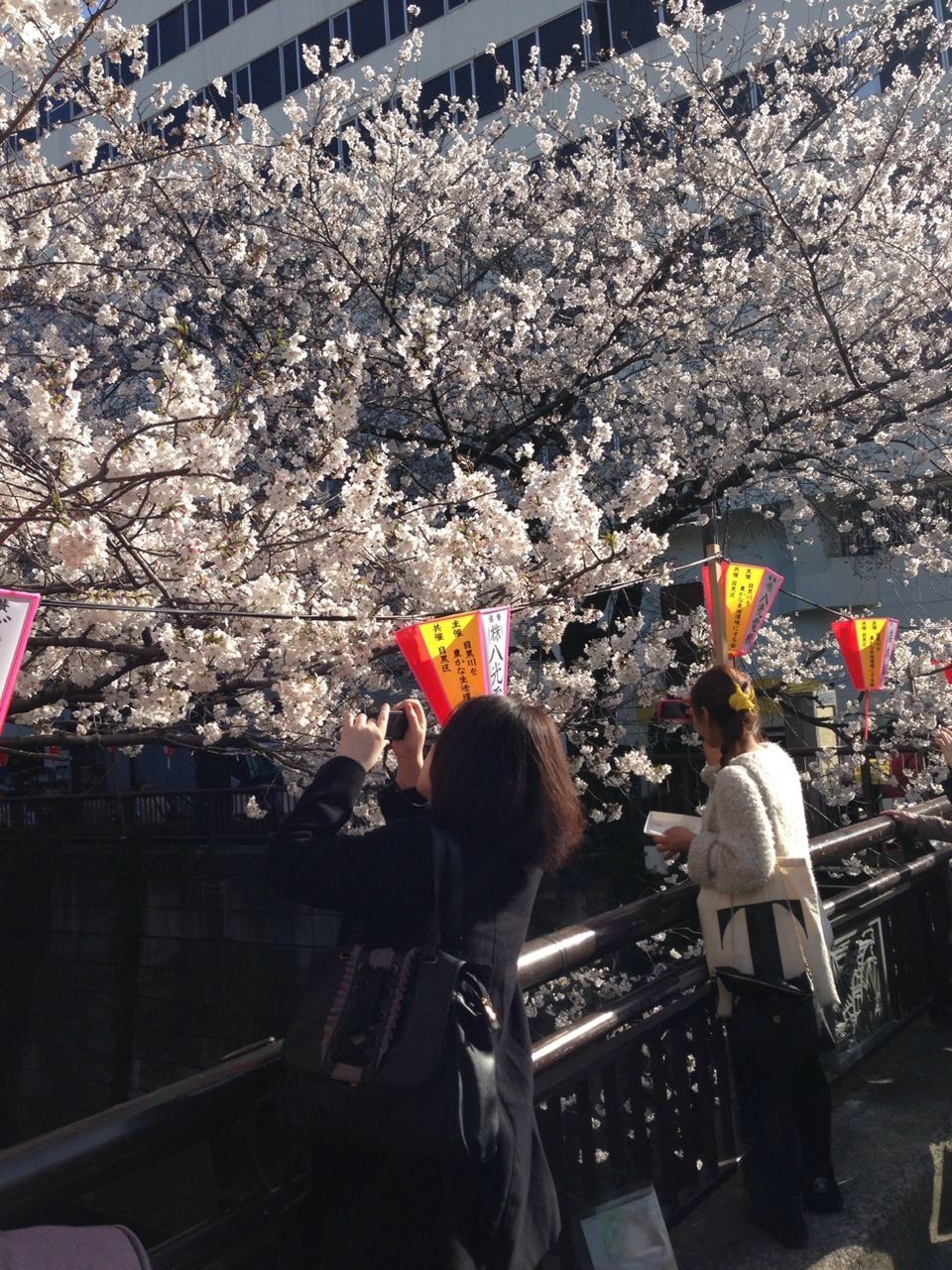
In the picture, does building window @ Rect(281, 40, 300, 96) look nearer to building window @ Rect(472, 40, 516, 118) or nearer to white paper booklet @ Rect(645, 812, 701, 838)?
building window @ Rect(472, 40, 516, 118)

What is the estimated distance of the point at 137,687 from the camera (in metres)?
5.11

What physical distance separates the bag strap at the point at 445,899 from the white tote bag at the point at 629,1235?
103 cm

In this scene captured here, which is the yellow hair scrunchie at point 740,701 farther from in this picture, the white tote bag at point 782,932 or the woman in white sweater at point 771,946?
the white tote bag at point 782,932

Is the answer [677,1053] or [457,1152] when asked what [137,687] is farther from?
[457,1152]

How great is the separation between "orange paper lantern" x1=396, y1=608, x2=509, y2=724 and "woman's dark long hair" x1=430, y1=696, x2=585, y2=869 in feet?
6.37

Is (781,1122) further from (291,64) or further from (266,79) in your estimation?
(266,79)

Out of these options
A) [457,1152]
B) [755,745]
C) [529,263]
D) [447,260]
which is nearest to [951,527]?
[529,263]

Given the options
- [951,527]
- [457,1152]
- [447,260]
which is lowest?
[457,1152]

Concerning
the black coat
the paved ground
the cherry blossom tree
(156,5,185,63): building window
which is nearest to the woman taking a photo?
the black coat

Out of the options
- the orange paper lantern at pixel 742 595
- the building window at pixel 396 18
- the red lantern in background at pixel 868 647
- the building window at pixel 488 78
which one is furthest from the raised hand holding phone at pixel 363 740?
the building window at pixel 396 18

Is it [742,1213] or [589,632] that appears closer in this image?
[742,1213]

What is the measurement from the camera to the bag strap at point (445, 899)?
1.88 metres

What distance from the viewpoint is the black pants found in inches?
114

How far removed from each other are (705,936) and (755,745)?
593mm
